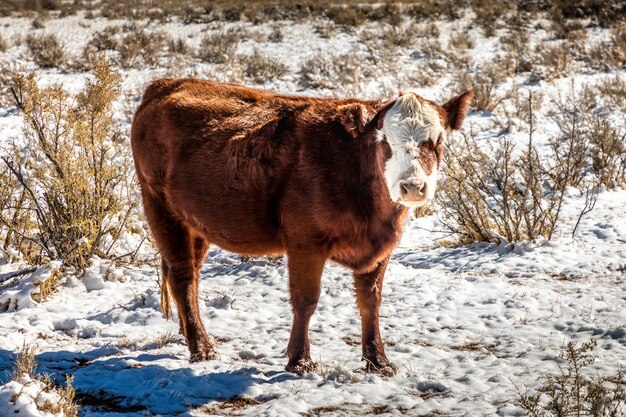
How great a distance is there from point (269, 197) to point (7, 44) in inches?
660

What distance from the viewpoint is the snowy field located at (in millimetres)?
4148

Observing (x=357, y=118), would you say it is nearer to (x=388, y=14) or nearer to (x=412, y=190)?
(x=412, y=190)

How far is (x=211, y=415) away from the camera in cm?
395

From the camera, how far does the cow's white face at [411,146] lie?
386cm

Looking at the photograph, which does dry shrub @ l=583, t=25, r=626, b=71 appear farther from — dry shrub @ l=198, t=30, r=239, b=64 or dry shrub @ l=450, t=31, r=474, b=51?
dry shrub @ l=198, t=30, r=239, b=64

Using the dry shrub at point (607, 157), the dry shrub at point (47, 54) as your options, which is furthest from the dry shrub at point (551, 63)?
the dry shrub at point (47, 54)

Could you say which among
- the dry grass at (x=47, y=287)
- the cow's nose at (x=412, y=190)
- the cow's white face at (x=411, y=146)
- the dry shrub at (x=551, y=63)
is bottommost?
the dry grass at (x=47, y=287)

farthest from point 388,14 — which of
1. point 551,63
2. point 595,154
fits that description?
point 595,154

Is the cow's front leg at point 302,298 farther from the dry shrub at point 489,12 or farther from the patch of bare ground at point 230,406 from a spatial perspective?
the dry shrub at point 489,12

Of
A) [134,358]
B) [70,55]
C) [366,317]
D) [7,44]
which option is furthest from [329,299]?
[7,44]

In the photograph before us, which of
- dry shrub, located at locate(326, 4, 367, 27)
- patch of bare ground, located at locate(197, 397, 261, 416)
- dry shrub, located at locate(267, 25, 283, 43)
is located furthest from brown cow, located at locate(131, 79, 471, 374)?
dry shrub, located at locate(326, 4, 367, 27)

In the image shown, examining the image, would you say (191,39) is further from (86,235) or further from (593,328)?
(593,328)

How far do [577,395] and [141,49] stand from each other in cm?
1644

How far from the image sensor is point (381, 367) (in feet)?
15.1
